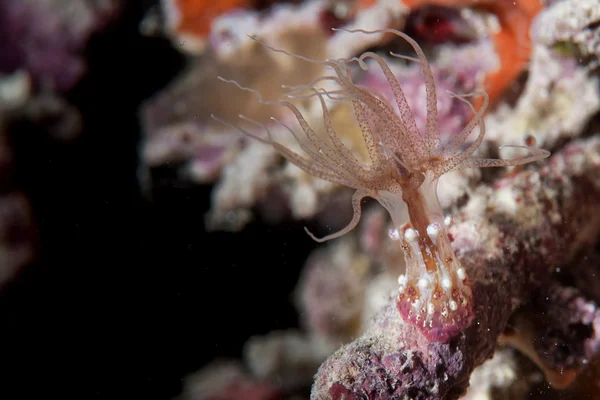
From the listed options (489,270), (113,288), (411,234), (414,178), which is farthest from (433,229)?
(113,288)

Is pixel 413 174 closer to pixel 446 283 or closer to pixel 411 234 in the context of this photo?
pixel 411 234

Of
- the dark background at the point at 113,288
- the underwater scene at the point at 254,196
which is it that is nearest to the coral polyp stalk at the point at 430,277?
the underwater scene at the point at 254,196

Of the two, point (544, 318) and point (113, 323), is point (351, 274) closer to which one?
point (544, 318)

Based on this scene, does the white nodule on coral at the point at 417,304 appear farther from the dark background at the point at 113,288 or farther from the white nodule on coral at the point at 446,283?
the dark background at the point at 113,288

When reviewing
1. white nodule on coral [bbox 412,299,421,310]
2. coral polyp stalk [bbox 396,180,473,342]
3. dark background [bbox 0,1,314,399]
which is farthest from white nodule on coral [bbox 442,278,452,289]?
dark background [bbox 0,1,314,399]

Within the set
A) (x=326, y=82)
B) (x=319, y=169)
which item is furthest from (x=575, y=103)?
(x=319, y=169)

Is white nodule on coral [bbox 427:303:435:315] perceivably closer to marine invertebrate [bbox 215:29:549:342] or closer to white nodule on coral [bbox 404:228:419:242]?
marine invertebrate [bbox 215:29:549:342]

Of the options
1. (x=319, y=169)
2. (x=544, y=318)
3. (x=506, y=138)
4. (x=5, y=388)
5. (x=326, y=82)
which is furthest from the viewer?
(x=5, y=388)
